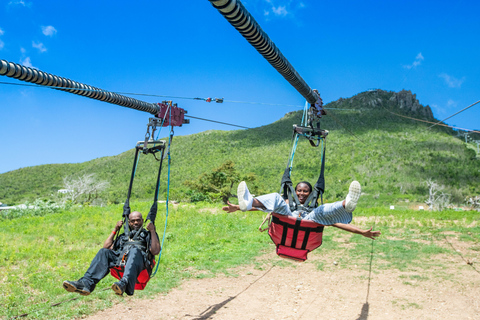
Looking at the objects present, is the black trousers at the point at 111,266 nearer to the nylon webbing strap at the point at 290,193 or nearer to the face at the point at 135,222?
the face at the point at 135,222

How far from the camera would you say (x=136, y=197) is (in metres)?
42.0

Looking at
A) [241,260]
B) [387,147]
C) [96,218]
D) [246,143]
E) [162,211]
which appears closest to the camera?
[241,260]

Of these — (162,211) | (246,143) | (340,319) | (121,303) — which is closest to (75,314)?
(121,303)

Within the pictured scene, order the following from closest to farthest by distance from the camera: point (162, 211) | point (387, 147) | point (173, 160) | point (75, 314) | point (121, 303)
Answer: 1. point (75, 314)
2. point (121, 303)
3. point (162, 211)
4. point (387, 147)
5. point (173, 160)

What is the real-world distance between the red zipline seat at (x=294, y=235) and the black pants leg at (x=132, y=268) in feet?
6.69

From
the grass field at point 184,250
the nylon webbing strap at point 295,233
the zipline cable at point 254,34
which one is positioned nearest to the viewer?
the zipline cable at point 254,34

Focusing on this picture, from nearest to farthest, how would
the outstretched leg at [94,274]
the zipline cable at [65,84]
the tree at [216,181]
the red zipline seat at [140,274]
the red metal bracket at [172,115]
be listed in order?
the zipline cable at [65,84], the outstretched leg at [94,274], the red zipline seat at [140,274], the red metal bracket at [172,115], the tree at [216,181]

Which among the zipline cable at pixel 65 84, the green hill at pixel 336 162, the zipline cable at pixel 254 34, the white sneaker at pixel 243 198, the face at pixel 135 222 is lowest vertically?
the face at pixel 135 222

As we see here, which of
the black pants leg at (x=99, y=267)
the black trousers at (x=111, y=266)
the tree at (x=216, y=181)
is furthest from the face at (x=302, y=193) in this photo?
the tree at (x=216, y=181)

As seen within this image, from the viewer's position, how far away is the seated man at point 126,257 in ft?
15.1

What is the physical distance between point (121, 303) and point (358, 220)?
1348 centimetres

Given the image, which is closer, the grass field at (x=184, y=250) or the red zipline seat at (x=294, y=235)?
the red zipline seat at (x=294, y=235)

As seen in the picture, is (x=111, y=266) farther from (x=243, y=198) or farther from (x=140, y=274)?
(x=243, y=198)

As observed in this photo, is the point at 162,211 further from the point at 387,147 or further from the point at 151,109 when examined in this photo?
the point at 387,147
